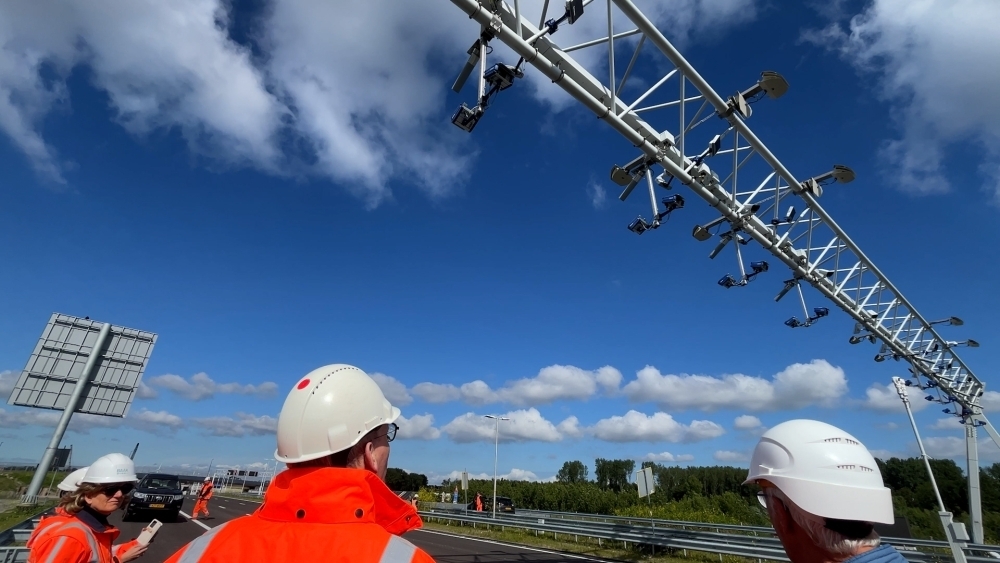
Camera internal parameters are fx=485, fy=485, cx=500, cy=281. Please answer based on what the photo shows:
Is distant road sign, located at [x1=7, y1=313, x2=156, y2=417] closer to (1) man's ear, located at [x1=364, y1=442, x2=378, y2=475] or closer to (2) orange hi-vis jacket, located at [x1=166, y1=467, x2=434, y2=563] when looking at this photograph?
(1) man's ear, located at [x1=364, y1=442, x2=378, y2=475]

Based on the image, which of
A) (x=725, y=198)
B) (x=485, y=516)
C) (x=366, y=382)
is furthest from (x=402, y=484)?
(x=366, y=382)

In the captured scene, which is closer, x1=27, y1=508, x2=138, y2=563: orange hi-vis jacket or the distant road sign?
x1=27, y1=508, x2=138, y2=563: orange hi-vis jacket

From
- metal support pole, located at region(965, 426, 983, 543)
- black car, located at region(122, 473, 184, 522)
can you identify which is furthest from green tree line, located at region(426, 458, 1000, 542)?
black car, located at region(122, 473, 184, 522)

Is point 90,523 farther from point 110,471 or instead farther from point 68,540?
point 110,471

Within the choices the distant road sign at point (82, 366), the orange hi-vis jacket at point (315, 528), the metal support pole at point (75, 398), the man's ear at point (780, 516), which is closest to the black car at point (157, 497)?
the metal support pole at point (75, 398)

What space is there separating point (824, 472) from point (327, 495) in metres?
2.04

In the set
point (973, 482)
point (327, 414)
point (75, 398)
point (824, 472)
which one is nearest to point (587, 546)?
point (973, 482)

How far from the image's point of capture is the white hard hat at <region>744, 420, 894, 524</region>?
79.0 inches

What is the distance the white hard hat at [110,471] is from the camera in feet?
11.5

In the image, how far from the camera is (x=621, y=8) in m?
7.32

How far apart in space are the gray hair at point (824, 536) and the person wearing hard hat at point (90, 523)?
3.96m

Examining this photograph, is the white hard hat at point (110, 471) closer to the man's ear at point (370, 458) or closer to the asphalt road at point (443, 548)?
the man's ear at point (370, 458)

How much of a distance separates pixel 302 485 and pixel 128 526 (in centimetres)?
2162

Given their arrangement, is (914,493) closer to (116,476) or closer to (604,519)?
(604,519)
